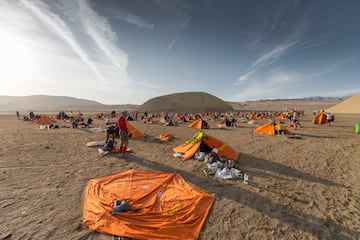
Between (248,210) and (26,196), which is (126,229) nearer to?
(248,210)

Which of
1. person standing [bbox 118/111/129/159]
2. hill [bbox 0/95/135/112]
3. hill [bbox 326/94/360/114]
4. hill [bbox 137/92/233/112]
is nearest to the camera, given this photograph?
person standing [bbox 118/111/129/159]

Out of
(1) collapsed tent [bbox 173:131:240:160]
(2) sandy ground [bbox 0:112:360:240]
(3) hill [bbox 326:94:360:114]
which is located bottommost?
(2) sandy ground [bbox 0:112:360:240]

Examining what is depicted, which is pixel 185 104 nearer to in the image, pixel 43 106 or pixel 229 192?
pixel 229 192

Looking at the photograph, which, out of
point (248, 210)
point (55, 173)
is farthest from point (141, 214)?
point (55, 173)

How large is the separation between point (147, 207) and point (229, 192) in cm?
235

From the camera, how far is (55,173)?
5793 mm

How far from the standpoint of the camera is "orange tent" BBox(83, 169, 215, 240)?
3.28m

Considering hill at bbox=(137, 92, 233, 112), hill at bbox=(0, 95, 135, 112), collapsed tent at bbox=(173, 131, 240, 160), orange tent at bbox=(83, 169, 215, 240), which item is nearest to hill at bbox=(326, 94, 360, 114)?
hill at bbox=(137, 92, 233, 112)

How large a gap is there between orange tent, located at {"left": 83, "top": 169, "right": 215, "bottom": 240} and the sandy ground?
0.72ft

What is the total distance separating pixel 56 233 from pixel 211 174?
4.42m

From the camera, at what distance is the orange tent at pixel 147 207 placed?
3283 millimetres

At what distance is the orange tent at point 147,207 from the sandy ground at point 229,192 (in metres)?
0.22

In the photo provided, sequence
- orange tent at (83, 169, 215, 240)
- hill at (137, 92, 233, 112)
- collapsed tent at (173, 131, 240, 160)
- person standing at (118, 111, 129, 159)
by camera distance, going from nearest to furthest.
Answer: orange tent at (83, 169, 215, 240) < person standing at (118, 111, 129, 159) < collapsed tent at (173, 131, 240, 160) < hill at (137, 92, 233, 112)

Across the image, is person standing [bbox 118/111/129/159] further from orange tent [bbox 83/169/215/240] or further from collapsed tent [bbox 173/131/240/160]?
collapsed tent [bbox 173/131/240/160]
